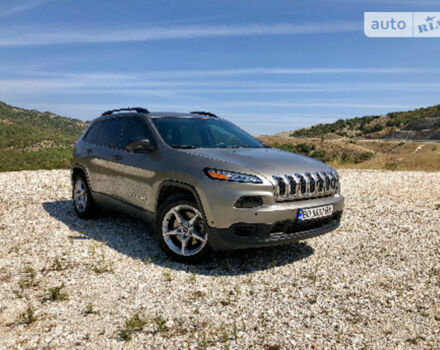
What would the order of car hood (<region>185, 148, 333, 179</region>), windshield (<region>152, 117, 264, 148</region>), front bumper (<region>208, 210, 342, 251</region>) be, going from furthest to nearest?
windshield (<region>152, 117, 264, 148</region>), car hood (<region>185, 148, 333, 179</region>), front bumper (<region>208, 210, 342, 251</region>)

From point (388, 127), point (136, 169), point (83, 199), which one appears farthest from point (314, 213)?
point (388, 127)

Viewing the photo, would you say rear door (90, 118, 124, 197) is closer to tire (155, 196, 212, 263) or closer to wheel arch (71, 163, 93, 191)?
wheel arch (71, 163, 93, 191)

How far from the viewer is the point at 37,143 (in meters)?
80.5

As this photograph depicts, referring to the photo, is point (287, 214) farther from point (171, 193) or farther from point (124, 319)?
point (124, 319)

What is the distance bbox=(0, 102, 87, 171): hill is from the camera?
7125cm

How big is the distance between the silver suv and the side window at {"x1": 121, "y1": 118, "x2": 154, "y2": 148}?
0.06 ft

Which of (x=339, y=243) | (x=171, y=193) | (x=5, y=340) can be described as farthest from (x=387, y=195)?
(x=5, y=340)

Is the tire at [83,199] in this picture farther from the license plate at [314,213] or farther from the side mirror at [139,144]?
the license plate at [314,213]

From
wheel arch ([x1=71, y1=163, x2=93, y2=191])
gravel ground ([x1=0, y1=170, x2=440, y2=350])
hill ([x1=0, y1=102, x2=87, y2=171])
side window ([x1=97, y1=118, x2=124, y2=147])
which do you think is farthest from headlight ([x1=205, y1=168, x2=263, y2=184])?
hill ([x1=0, y1=102, x2=87, y2=171])

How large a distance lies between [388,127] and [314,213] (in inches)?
2894

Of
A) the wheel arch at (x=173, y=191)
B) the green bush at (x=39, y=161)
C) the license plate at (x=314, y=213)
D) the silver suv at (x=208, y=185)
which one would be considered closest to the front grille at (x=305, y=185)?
the silver suv at (x=208, y=185)

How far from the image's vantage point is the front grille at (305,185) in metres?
4.15

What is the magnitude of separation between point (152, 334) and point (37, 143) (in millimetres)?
86591

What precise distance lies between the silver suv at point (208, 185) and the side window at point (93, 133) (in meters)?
0.57
